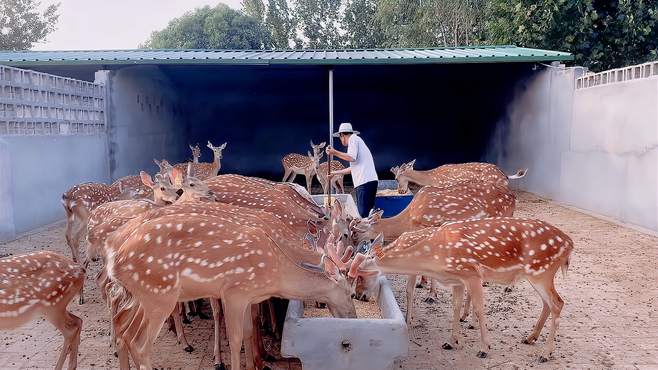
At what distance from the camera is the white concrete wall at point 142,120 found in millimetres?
13273

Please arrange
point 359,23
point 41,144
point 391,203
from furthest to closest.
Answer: point 359,23
point 41,144
point 391,203

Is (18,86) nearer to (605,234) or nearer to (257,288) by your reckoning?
(257,288)

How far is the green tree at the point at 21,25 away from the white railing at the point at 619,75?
25629mm

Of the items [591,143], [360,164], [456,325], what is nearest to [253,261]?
[456,325]

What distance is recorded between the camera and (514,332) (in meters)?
5.11

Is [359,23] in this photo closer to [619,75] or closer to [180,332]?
[619,75]

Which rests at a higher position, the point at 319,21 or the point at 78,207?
the point at 319,21

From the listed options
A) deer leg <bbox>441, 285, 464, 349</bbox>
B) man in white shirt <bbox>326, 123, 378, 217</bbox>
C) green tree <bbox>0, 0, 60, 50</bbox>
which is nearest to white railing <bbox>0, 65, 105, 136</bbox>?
man in white shirt <bbox>326, 123, 378, 217</bbox>

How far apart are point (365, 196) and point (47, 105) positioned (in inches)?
232

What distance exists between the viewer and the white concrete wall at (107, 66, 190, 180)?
43.5 feet

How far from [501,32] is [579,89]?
20.0 feet

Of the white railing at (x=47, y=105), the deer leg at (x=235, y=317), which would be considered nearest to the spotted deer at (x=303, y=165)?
the white railing at (x=47, y=105)

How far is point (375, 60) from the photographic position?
11750 mm

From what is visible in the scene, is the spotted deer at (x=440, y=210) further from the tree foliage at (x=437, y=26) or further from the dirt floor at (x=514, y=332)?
the tree foliage at (x=437, y=26)
